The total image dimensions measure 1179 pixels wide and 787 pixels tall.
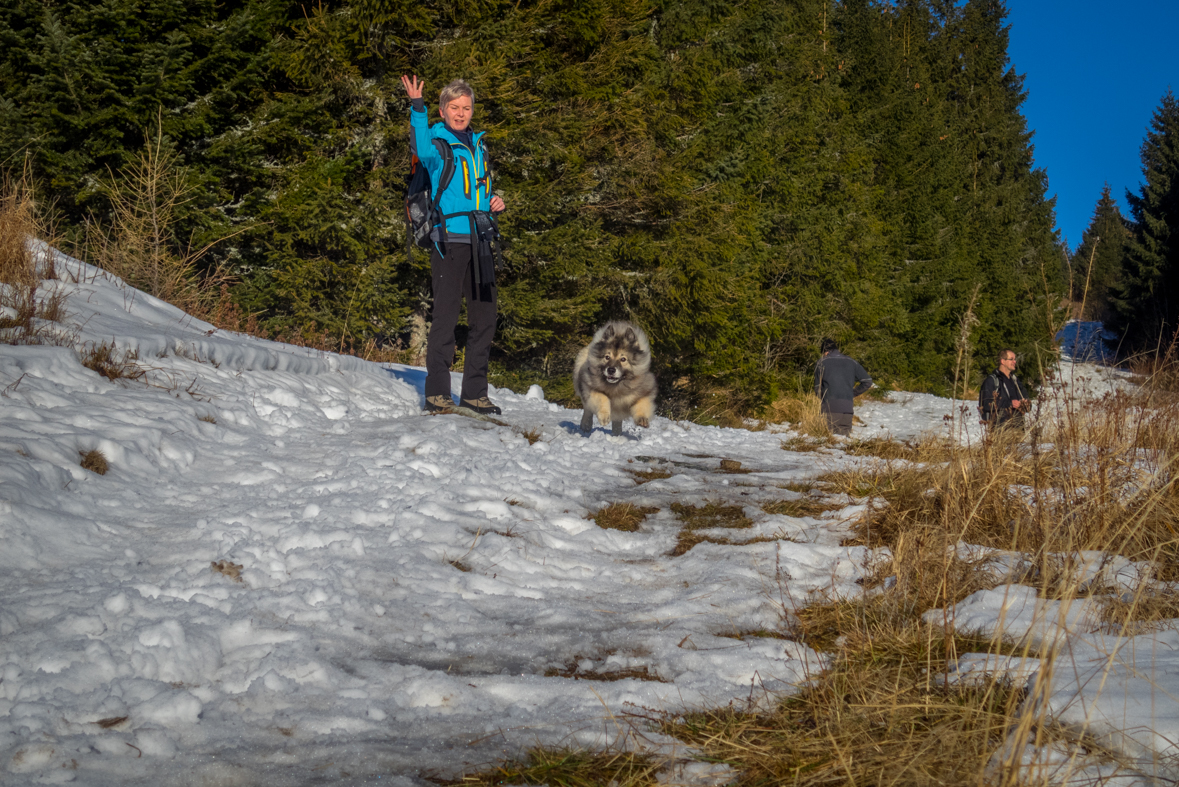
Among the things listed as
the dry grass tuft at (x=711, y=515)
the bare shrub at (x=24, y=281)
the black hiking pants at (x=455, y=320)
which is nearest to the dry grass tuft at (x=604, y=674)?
the dry grass tuft at (x=711, y=515)

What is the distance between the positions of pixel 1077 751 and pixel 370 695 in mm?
1744

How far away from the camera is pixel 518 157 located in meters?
12.3

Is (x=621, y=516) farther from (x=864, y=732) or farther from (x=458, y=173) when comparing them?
(x=458, y=173)

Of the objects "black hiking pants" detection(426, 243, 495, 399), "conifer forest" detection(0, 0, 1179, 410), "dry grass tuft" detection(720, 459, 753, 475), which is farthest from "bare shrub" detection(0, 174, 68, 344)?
"dry grass tuft" detection(720, 459, 753, 475)

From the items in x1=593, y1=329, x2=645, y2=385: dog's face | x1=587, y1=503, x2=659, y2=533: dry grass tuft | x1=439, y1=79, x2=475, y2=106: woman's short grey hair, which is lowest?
x1=587, y1=503, x2=659, y2=533: dry grass tuft

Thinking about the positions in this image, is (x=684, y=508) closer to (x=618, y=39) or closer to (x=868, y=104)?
(x=618, y=39)

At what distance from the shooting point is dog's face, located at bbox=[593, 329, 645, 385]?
761 centimetres

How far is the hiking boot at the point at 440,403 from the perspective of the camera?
679 centimetres

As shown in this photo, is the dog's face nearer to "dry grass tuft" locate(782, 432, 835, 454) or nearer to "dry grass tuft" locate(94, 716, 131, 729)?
"dry grass tuft" locate(782, 432, 835, 454)

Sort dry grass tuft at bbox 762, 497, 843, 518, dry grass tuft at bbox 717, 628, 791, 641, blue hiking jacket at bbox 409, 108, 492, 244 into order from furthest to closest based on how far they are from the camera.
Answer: blue hiking jacket at bbox 409, 108, 492, 244 < dry grass tuft at bbox 762, 497, 843, 518 < dry grass tuft at bbox 717, 628, 791, 641

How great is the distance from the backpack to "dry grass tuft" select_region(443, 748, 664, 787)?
504 cm

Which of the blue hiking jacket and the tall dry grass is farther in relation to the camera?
the blue hiking jacket

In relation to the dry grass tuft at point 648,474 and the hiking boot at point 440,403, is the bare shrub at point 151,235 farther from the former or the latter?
the dry grass tuft at point 648,474

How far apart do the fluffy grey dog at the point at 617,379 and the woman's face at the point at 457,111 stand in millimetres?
2648
